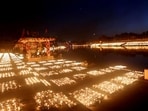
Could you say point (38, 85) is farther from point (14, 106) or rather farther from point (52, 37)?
point (52, 37)

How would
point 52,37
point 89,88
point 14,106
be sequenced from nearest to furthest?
point 14,106
point 89,88
point 52,37

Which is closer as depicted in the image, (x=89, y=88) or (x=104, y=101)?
(x=104, y=101)

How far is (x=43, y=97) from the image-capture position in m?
11.1

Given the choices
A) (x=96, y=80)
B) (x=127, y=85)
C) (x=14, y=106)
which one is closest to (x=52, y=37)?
(x=96, y=80)

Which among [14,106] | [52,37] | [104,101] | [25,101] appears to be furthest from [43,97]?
[52,37]

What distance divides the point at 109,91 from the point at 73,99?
8.35 feet

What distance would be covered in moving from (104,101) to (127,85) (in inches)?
Result: 149

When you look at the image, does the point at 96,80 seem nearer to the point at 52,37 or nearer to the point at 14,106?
the point at 14,106

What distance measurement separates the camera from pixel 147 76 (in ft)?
45.6

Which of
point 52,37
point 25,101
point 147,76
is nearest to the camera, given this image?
point 25,101

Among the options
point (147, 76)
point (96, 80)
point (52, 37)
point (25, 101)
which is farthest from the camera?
point (52, 37)

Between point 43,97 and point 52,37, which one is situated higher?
point 52,37

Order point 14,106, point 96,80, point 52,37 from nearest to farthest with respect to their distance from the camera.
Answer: point 14,106
point 96,80
point 52,37

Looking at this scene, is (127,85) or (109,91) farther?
(127,85)
